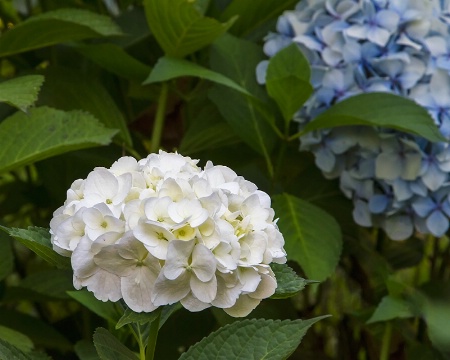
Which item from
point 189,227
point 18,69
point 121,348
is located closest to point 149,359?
point 121,348

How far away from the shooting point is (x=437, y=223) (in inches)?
43.7

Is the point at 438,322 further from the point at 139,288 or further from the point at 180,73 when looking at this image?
the point at 139,288

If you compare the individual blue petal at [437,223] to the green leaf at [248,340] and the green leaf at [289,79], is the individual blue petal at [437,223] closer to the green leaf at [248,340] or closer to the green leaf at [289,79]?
the green leaf at [289,79]

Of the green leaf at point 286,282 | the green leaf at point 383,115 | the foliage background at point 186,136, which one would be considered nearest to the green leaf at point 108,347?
the green leaf at point 286,282

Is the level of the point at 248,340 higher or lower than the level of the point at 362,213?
higher

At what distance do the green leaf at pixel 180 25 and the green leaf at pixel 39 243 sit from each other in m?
0.48

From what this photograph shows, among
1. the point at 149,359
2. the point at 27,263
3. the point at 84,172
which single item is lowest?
the point at 27,263

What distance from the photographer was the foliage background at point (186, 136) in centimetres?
101

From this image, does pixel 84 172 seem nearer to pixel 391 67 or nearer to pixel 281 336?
pixel 391 67

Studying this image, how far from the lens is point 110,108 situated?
1167 mm

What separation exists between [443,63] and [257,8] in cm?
26

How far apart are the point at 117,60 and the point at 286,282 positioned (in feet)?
1.80

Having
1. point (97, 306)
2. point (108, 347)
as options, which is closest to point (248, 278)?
point (108, 347)

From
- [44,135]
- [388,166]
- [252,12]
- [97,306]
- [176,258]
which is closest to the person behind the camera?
[176,258]
